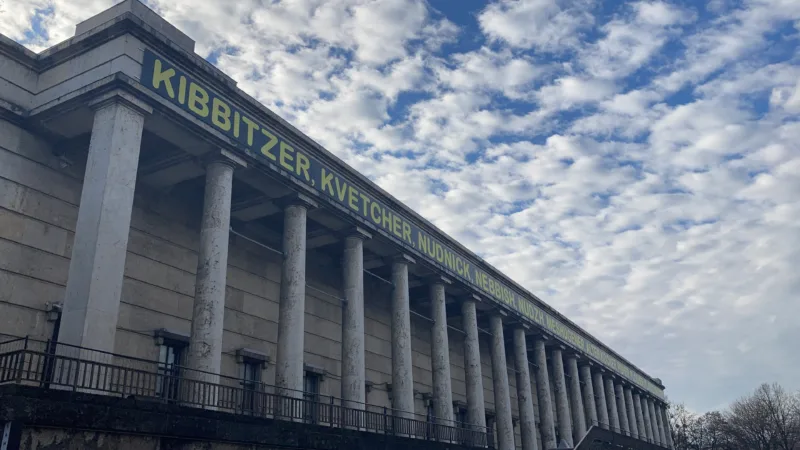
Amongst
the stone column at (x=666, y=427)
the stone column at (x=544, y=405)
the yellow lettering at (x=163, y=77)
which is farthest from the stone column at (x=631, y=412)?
the yellow lettering at (x=163, y=77)

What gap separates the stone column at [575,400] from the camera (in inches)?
1848

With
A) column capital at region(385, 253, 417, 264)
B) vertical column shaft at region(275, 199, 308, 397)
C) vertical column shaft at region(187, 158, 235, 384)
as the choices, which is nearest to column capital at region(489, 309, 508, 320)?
column capital at region(385, 253, 417, 264)

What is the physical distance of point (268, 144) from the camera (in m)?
21.9

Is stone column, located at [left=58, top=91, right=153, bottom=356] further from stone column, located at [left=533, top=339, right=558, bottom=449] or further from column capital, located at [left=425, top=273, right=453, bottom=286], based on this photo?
stone column, located at [left=533, top=339, right=558, bottom=449]

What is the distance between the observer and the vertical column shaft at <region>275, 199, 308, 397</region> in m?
21.2

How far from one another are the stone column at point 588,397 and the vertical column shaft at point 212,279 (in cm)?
3800

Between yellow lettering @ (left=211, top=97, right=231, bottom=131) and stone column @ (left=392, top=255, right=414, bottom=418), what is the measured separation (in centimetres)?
1112

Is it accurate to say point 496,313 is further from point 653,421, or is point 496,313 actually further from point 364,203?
point 653,421

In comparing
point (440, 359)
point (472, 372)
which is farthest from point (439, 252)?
point (472, 372)

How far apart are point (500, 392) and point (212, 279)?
21.3 m

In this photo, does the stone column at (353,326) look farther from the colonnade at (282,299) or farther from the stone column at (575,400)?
the stone column at (575,400)

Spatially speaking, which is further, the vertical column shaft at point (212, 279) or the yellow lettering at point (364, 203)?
the yellow lettering at point (364, 203)

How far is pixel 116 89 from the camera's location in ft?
57.2

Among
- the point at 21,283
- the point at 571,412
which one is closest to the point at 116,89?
the point at 21,283
